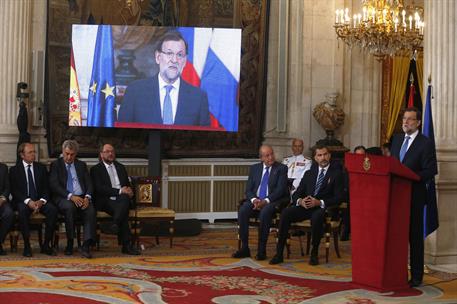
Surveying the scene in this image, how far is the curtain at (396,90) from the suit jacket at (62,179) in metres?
5.80

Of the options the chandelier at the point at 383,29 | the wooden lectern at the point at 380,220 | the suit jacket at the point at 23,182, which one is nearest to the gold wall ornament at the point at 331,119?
the chandelier at the point at 383,29

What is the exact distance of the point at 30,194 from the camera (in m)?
9.32

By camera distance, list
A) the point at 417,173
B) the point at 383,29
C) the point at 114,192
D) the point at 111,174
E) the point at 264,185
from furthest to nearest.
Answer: the point at 383,29 → the point at 111,174 → the point at 114,192 → the point at 264,185 → the point at 417,173

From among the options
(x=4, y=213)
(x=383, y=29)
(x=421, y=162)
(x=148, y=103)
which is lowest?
(x=4, y=213)

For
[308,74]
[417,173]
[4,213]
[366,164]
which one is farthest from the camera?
[308,74]

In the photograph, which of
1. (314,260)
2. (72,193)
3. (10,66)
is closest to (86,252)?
(72,193)

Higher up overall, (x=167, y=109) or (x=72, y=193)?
(x=167, y=109)

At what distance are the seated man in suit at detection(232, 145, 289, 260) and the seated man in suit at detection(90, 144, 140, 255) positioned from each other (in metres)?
1.22

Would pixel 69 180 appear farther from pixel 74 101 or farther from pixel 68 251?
pixel 74 101

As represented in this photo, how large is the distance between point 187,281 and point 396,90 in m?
7.13

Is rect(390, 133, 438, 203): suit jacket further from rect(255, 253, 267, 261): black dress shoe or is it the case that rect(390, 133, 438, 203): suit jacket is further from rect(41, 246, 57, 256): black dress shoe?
rect(41, 246, 57, 256): black dress shoe

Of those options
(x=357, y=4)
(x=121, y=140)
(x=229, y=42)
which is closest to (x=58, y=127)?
Answer: (x=121, y=140)

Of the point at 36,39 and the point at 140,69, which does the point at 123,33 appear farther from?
the point at 36,39

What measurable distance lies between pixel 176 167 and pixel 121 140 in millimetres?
937
